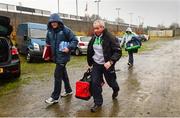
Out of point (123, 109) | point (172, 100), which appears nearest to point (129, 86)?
point (172, 100)

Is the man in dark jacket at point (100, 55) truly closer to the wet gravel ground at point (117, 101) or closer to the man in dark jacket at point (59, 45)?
the wet gravel ground at point (117, 101)

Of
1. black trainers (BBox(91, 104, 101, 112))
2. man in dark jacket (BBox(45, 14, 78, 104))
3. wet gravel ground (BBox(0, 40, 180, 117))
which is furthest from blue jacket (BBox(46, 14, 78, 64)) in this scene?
black trainers (BBox(91, 104, 101, 112))

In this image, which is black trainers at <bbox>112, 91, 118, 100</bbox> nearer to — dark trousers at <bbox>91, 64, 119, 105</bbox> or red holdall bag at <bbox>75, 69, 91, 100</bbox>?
dark trousers at <bbox>91, 64, 119, 105</bbox>

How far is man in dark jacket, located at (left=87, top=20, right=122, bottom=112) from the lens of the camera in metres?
6.56

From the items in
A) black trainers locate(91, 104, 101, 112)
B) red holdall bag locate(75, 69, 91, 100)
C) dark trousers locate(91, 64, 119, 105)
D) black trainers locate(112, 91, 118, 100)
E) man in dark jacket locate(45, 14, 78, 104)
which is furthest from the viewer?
black trainers locate(112, 91, 118, 100)

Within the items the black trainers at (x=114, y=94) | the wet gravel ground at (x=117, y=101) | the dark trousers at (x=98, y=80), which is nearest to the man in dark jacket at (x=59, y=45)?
the wet gravel ground at (x=117, y=101)

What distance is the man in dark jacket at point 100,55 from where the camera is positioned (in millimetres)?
6559

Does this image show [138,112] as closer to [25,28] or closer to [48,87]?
[48,87]

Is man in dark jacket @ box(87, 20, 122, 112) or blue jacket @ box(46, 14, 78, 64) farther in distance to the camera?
blue jacket @ box(46, 14, 78, 64)

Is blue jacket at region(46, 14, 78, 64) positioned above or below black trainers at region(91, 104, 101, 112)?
above

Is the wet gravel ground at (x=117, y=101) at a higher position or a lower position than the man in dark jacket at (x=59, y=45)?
lower

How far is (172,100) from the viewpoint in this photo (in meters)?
7.36

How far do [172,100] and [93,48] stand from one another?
86.8 inches

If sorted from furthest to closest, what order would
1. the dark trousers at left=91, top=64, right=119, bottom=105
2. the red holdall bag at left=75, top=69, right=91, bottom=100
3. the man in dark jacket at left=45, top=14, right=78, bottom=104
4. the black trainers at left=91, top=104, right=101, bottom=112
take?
the man in dark jacket at left=45, top=14, right=78, bottom=104
the red holdall bag at left=75, top=69, right=91, bottom=100
the dark trousers at left=91, top=64, right=119, bottom=105
the black trainers at left=91, top=104, right=101, bottom=112
